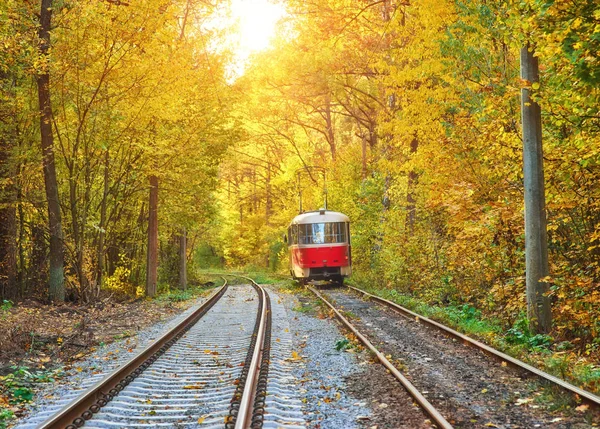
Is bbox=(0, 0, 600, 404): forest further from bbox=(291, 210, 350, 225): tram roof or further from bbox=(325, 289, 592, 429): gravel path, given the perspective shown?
bbox=(291, 210, 350, 225): tram roof

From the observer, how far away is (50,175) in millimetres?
14453

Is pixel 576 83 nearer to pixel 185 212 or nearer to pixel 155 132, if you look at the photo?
pixel 155 132

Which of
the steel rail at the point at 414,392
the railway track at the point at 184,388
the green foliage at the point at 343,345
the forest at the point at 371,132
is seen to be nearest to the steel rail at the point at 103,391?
the railway track at the point at 184,388

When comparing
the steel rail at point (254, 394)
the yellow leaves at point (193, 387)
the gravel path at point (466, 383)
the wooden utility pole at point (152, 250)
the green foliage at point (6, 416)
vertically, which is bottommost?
the gravel path at point (466, 383)

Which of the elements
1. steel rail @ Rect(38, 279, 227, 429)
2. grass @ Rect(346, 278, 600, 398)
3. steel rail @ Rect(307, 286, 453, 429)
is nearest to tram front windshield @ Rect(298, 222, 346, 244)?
grass @ Rect(346, 278, 600, 398)

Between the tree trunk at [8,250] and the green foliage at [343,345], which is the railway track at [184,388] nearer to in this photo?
the green foliage at [343,345]

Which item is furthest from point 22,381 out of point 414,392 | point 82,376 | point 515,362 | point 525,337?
point 525,337

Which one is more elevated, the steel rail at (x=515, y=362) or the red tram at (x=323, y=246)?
the red tram at (x=323, y=246)

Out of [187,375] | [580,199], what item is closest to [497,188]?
[580,199]

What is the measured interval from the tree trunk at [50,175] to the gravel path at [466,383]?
27.4 ft

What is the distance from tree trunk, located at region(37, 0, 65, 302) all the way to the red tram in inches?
397

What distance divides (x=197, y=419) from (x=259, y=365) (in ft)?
7.52

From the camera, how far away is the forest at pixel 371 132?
866cm

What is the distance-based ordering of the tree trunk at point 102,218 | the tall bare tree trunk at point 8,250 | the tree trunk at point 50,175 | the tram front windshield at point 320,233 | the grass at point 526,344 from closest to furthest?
the grass at point 526,344, the tree trunk at point 50,175, the tall bare tree trunk at point 8,250, the tree trunk at point 102,218, the tram front windshield at point 320,233
